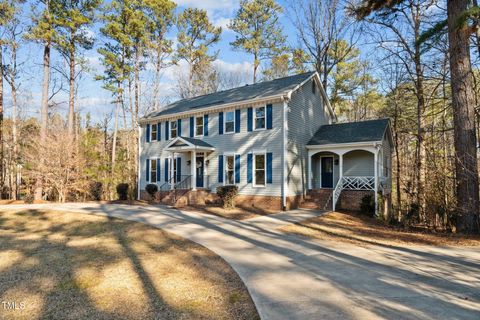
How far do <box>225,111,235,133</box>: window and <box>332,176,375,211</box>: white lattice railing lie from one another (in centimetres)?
640

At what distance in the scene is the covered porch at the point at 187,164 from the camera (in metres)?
16.4

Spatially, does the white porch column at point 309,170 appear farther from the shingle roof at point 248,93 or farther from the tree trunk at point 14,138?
the tree trunk at point 14,138

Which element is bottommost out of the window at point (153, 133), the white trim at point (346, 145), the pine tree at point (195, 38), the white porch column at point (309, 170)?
the white porch column at point (309, 170)

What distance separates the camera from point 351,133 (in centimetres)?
1575

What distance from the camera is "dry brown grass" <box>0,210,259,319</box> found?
4047mm

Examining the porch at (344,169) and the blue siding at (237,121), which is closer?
the porch at (344,169)

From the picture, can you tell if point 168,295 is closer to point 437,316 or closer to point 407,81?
point 437,316

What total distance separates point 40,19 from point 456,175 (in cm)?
2414

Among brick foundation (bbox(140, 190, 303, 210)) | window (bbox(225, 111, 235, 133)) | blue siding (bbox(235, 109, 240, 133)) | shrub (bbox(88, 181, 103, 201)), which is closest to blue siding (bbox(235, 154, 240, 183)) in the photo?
brick foundation (bbox(140, 190, 303, 210))

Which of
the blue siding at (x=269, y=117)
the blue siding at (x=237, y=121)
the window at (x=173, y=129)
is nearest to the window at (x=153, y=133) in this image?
the window at (x=173, y=129)

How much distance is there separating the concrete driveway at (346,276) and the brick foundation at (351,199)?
6.89 metres

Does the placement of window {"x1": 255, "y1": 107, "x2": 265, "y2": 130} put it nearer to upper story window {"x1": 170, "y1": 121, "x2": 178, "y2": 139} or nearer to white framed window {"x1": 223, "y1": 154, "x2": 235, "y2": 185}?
white framed window {"x1": 223, "y1": 154, "x2": 235, "y2": 185}

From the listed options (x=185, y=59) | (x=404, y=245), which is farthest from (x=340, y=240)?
(x=185, y=59)

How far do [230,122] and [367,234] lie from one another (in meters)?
9.49
